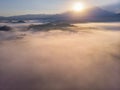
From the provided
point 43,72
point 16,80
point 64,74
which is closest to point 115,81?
point 64,74

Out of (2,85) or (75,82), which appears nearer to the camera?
(2,85)

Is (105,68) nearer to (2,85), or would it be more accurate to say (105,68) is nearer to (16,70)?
(16,70)

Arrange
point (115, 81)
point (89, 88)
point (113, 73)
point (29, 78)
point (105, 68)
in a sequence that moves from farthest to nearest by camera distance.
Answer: point (105, 68) → point (113, 73) → point (29, 78) → point (115, 81) → point (89, 88)

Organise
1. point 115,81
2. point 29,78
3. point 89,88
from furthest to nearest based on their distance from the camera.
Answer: point 29,78 → point 115,81 → point 89,88

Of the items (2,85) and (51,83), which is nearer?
(2,85)

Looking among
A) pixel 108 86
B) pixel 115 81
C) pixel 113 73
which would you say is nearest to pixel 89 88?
pixel 108 86

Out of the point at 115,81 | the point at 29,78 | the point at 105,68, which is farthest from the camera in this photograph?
the point at 105,68

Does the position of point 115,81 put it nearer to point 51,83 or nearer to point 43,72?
point 51,83

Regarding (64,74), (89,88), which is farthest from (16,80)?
(89,88)
